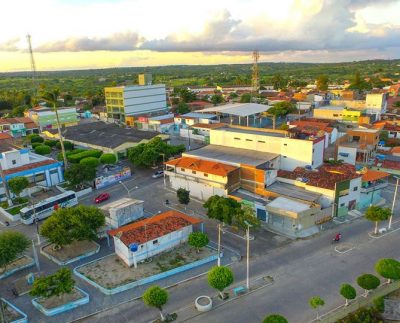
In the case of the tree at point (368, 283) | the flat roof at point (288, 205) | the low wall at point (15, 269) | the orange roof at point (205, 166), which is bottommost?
the low wall at point (15, 269)

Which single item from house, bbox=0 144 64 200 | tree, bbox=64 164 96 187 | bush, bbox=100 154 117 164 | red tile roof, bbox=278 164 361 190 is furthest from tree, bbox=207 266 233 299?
bush, bbox=100 154 117 164

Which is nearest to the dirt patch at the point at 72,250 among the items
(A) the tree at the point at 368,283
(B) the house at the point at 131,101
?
(A) the tree at the point at 368,283

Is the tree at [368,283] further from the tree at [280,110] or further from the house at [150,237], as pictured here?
the tree at [280,110]

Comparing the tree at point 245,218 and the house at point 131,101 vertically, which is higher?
the house at point 131,101

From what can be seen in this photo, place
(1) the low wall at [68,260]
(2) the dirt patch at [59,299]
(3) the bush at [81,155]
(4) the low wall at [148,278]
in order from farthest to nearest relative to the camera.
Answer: (3) the bush at [81,155] < (1) the low wall at [68,260] < (4) the low wall at [148,278] < (2) the dirt patch at [59,299]

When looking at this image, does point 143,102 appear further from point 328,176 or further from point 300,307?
point 300,307

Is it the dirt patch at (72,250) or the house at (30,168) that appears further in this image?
the house at (30,168)

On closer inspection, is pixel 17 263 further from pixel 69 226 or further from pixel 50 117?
pixel 50 117
